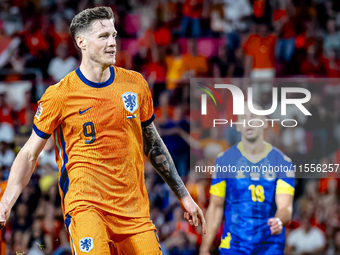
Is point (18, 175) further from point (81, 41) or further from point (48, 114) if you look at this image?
point (81, 41)

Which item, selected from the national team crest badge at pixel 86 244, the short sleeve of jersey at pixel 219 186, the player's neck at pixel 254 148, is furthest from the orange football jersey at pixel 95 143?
the player's neck at pixel 254 148

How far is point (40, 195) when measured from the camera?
23.1 ft

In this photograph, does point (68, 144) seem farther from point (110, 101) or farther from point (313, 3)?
point (313, 3)

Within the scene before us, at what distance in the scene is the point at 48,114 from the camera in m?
→ 3.20

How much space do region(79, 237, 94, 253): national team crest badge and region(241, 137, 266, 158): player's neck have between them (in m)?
3.50

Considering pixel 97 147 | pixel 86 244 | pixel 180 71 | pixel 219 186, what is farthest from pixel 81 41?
pixel 180 71

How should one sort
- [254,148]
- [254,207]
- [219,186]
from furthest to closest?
[254,148] < [219,186] < [254,207]

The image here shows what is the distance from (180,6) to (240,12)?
116cm

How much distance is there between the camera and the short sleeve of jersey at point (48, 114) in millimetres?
3191

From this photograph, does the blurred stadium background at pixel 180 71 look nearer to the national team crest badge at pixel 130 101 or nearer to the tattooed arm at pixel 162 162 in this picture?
the tattooed arm at pixel 162 162

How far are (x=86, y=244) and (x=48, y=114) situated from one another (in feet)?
2.96

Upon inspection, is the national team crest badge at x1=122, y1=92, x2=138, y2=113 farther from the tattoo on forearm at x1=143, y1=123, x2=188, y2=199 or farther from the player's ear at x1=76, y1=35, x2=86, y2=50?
the player's ear at x1=76, y1=35, x2=86, y2=50

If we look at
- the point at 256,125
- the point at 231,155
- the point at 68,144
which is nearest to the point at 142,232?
the point at 68,144

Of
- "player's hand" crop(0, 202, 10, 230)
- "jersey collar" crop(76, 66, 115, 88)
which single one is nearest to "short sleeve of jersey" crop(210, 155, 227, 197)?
"jersey collar" crop(76, 66, 115, 88)
